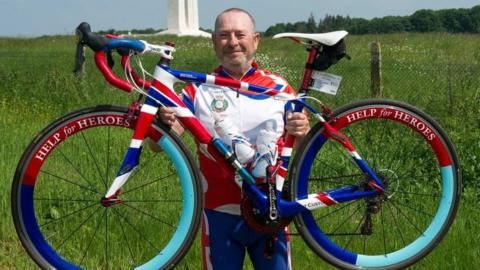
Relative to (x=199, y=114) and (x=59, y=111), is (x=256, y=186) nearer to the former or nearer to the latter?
(x=199, y=114)

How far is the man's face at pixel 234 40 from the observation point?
2.73 metres

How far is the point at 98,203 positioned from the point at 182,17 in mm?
53878

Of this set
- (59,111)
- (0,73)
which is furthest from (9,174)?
(0,73)

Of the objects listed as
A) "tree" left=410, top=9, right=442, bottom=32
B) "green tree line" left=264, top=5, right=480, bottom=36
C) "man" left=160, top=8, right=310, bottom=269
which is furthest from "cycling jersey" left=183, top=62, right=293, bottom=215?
"tree" left=410, top=9, right=442, bottom=32

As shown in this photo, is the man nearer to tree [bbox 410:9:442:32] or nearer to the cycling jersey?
the cycling jersey

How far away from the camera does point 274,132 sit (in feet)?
9.02

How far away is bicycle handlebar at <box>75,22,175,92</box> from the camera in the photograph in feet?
8.34

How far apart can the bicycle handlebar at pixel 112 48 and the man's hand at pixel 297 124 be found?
2.09ft

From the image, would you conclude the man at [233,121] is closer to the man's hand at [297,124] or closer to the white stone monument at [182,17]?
the man's hand at [297,124]

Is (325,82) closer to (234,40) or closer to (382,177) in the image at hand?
(234,40)

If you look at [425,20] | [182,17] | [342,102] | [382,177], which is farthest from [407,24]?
[182,17]

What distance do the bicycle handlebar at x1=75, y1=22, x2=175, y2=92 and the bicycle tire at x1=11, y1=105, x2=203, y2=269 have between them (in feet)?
0.46

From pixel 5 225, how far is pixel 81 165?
779 mm

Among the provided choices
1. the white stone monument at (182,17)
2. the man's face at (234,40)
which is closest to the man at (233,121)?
the man's face at (234,40)
